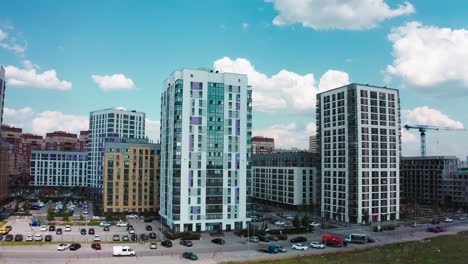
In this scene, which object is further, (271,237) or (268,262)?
(271,237)

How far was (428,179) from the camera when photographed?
16150cm

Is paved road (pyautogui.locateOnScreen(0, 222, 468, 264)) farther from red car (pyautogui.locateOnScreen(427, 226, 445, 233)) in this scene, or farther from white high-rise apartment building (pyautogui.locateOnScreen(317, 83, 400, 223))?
white high-rise apartment building (pyautogui.locateOnScreen(317, 83, 400, 223))

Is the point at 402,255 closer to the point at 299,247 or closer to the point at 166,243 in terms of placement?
the point at 299,247

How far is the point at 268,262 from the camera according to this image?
2547 inches

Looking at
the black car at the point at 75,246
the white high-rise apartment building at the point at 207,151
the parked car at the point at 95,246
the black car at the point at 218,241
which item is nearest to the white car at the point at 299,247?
the black car at the point at 218,241

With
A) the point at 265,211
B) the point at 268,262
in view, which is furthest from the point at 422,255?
the point at 265,211

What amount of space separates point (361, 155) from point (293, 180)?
105 ft

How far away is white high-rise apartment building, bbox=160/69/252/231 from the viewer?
305 feet

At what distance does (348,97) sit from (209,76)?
4618 centimetres

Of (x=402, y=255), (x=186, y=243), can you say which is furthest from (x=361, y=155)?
(x=186, y=243)

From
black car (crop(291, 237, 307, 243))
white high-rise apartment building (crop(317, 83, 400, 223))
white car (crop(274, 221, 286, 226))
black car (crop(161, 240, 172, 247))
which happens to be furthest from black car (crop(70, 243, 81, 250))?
white high-rise apartment building (crop(317, 83, 400, 223))

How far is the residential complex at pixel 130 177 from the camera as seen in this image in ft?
389

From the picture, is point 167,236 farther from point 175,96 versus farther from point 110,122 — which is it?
point 110,122

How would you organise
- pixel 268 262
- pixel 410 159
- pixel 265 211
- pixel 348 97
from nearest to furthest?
pixel 268 262, pixel 348 97, pixel 265 211, pixel 410 159
